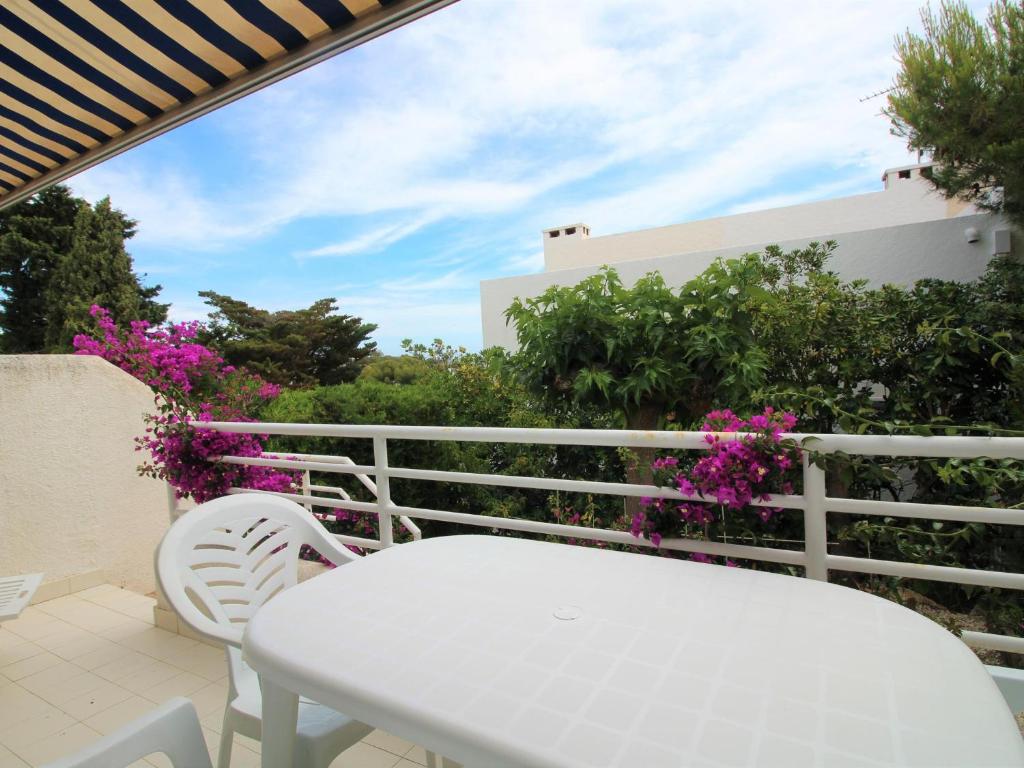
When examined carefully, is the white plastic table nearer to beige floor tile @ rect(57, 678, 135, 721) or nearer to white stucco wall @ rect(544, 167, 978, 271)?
beige floor tile @ rect(57, 678, 135, 721)

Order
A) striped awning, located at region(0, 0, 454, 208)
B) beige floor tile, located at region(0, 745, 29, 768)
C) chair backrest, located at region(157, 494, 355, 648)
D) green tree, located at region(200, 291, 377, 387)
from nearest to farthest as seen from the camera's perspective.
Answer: chair backrest, located at region(157, 494, 355, 648) < striped awning, located at region(0, 0, 454, 208) < beige floor tile, located at region(0, 745, 29, 768) < green tree, located at region(200, 291, 377, 387)

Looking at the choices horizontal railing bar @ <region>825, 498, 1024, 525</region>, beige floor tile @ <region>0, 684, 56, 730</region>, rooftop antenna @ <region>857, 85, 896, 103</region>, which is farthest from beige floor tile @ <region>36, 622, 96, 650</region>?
rooftop antenna @ <region>857, 85, 896, 103</region>

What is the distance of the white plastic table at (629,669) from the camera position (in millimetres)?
714

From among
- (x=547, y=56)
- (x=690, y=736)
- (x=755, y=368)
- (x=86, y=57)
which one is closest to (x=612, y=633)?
(x=690, y=736)

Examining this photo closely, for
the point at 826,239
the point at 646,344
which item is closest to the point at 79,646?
the point at 646,344

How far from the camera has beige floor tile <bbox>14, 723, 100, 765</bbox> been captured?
6.54 feet

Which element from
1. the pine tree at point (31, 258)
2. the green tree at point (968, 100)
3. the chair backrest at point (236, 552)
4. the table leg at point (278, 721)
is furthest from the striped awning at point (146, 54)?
the pine tree at point (31, 258)

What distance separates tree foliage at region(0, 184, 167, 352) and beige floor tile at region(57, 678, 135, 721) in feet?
54.0

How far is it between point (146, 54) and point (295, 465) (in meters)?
1.68

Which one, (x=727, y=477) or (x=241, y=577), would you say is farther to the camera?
(x=241, y=577)

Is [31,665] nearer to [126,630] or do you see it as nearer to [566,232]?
[126,630]

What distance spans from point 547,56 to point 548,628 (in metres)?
5.29

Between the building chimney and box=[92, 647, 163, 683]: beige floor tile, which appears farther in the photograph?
the building chimney

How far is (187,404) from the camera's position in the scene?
3322mm
